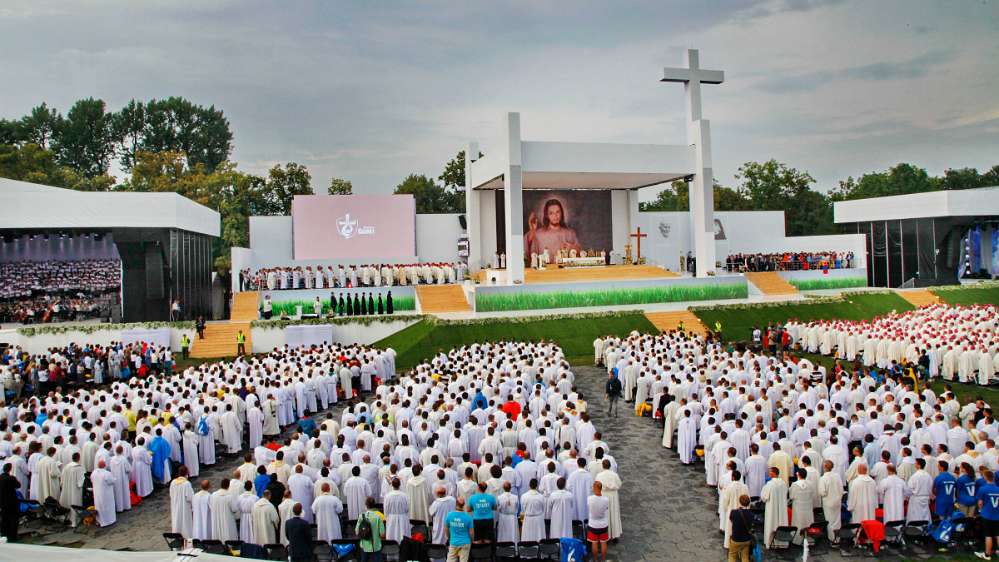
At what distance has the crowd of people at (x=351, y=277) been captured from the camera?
91.2 feet

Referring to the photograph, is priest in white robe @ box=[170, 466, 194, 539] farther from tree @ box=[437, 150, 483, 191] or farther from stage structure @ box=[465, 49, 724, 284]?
tree @ box=[437, 150, 483, 191]

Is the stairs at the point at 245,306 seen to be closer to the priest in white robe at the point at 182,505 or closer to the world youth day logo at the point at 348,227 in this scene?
the world youth day logo at the point at 348,227

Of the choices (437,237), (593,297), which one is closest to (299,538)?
(593,297)

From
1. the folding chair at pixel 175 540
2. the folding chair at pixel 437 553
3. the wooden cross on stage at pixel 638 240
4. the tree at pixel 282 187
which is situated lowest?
the folding chair at pixel 437 553

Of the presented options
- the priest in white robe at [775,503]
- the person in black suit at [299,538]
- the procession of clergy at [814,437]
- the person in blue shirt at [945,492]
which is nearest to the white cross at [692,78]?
the procession of clergy at [814,437]

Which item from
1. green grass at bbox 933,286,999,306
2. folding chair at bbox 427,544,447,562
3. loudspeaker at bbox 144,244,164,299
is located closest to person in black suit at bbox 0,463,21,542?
folding chair at bbox 427,544,447,562

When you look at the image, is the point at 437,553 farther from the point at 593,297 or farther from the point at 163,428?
the point at 593,297

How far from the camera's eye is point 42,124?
53.2m

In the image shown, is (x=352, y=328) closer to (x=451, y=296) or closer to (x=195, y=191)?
(x=451, y=296)

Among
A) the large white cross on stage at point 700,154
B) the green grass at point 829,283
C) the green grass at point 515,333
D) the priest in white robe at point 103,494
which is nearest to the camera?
the priest in white robe at point 103,494

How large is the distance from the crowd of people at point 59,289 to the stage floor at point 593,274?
1807 centimetres

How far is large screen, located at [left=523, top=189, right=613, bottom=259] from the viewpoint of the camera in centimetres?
3356

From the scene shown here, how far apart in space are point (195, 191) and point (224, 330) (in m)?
24.3

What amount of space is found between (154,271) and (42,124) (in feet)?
123
